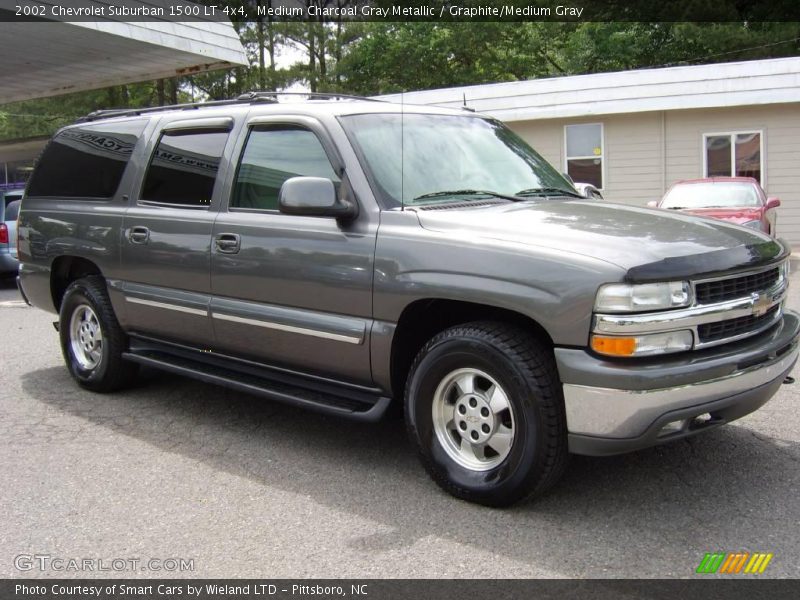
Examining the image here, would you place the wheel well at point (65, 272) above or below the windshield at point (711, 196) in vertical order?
below

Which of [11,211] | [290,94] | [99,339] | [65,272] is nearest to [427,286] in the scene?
[290,94]

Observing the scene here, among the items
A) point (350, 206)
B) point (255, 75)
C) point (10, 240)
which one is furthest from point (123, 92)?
point (350, 206)

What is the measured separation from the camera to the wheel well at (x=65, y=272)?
6098mm

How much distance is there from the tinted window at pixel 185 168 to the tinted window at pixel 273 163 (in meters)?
0.25

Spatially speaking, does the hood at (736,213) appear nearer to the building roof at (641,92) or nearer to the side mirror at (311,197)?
the building roof at (641,92)

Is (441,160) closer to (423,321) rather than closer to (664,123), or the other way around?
(423,321)

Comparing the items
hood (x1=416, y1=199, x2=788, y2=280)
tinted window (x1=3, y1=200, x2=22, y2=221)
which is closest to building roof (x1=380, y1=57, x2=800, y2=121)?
tinted window (x1=3, y1=200, x2=22, y2=221)

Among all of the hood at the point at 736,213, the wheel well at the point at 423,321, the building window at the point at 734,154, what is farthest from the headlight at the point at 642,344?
the building window at the point at 734,154

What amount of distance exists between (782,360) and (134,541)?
3.01 metres

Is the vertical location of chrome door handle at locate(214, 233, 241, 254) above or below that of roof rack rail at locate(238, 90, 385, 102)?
below

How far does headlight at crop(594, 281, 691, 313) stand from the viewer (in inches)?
131

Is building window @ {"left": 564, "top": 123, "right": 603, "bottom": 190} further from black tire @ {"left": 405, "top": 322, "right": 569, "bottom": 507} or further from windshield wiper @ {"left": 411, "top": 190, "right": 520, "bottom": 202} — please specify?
black tire @ {"left": 405, "top": 322, "right": 569, "bottom": 507}

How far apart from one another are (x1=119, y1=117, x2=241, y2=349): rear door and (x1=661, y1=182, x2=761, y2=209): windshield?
897 centimetres
